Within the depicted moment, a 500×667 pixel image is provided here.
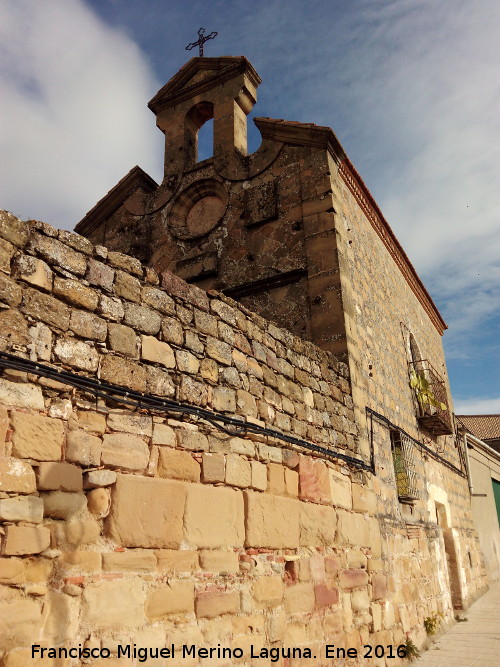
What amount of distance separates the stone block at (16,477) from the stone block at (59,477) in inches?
2.0

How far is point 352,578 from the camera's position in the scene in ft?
16.8

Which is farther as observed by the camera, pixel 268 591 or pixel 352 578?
pixel 352 578

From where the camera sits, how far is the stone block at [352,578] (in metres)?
4.97

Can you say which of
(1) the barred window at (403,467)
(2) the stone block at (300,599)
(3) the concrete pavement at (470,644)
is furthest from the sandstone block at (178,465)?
(1) the barred window at (403,467)

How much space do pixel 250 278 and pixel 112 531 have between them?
15.0ft

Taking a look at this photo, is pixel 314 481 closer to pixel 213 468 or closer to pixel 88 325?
pixel 213 468

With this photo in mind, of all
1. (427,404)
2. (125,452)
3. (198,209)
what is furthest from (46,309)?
(427,404)

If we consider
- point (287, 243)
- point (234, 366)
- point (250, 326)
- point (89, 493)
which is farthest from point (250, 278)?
point (89, 493)

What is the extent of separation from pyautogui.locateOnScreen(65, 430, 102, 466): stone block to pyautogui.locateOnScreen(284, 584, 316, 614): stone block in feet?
6.92

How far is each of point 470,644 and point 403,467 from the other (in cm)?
221

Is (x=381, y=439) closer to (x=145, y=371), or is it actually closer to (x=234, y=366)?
(x=234, y=366)

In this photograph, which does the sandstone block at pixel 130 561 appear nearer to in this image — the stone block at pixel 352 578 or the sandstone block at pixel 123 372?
the sandstone block at pixel 123 372

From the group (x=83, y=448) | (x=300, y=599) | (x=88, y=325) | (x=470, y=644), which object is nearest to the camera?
(x=83, y=448)

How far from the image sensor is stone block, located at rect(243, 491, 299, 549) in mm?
3969
